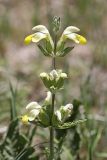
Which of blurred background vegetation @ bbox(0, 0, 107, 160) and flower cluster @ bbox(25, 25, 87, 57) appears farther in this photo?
blurred background vegetation @ bbox(0, 0, 107, 160)

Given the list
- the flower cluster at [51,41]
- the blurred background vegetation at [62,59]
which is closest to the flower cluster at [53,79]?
the flower cluster at [51,41]

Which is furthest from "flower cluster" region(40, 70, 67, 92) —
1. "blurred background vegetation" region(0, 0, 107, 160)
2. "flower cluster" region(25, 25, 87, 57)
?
"blurred background vegetation" region(0, 0, 107, 160)

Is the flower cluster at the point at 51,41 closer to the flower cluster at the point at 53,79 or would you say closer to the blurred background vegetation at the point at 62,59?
the flower cluster at the point at 53,79

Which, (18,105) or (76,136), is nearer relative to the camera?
(76,136)

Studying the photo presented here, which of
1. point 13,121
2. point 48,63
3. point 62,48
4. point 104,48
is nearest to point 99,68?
point 104,48

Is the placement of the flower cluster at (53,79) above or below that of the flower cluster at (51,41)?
below

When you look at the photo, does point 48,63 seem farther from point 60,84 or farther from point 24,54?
point 60,84

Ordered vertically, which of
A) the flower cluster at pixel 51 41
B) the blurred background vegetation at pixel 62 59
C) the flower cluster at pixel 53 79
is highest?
the blurred background vegetation at pixel 62 59

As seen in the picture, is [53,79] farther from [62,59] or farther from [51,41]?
[62,59]

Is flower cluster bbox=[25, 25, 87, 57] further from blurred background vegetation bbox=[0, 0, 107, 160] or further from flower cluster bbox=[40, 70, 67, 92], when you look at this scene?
blurred background vegetation bbox=[0, 0, 107, 160]
